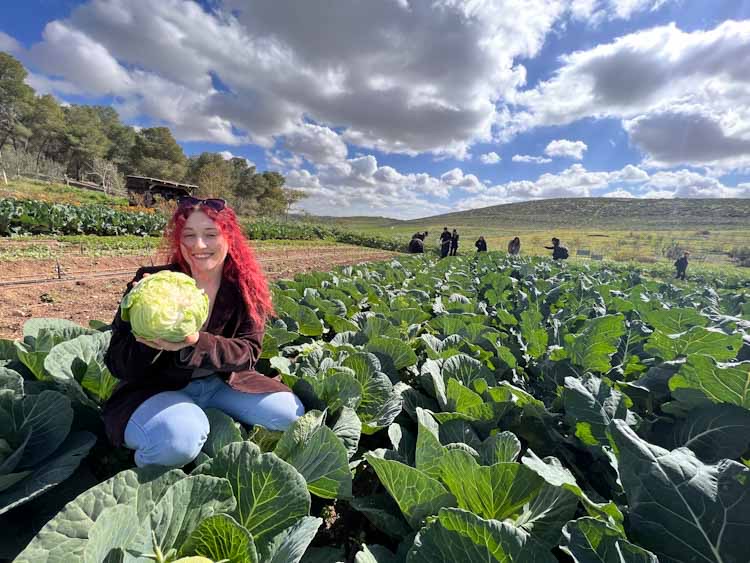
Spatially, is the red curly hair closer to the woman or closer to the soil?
the woman

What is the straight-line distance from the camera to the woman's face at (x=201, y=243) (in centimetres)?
213

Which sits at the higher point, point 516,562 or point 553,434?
point 516,562

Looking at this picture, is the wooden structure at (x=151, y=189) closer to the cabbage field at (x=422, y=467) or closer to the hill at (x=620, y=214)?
the cabbage field at (x=422, y=467)

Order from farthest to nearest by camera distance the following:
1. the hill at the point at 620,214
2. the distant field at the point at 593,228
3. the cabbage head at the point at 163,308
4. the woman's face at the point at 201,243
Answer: the hill at the point at 620,214, the distant field at the point at 593,228, the woman's face at the point at 201,243, the cabbage head at the point at 163,308

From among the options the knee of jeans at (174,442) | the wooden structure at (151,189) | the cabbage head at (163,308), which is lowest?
the knee of jeans at (174,442)

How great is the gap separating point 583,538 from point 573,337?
71.2 inches

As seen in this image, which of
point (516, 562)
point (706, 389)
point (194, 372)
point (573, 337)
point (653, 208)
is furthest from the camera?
point (653, 208)

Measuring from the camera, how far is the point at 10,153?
4509cm

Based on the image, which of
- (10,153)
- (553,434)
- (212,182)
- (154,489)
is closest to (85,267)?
(154,489)

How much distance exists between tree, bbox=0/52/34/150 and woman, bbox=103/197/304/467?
6139 centimetres

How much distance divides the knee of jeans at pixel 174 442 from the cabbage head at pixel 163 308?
388 mm

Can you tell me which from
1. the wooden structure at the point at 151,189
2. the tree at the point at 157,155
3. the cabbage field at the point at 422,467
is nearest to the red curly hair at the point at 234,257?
the cabbage field at the point at 422,467

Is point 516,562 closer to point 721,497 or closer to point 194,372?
point 721,497

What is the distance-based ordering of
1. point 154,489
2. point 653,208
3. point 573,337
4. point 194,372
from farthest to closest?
point 653,208 → point 573,337 → point 194,372 → point 154,489
